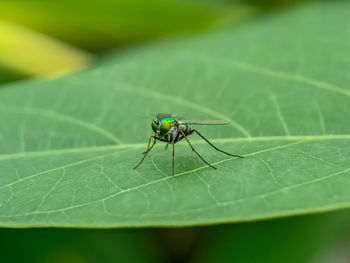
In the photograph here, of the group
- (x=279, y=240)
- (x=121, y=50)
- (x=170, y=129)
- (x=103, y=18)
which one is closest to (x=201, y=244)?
(x=279, y=240)

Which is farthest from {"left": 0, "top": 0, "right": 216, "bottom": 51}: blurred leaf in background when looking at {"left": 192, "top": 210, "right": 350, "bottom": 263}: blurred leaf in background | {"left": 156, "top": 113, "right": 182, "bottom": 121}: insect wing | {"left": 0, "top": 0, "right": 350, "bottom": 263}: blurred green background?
{"left": 192, "top": 210, "right": 350, "bottom": 263}: blurred leaf in background

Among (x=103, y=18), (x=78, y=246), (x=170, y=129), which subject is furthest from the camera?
(x=103, y=18)

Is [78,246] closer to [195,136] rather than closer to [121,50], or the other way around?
[195,136]

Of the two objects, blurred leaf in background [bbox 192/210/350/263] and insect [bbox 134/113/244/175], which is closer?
insect [bbox 134/113/244/175]

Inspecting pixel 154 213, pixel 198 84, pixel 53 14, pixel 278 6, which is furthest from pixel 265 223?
pixel 53 14

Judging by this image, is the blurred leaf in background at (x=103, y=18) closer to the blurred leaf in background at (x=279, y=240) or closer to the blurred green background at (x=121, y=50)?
the blurred green background at (x=121, y=50)

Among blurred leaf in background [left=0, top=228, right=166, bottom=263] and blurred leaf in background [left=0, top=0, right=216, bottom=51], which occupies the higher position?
blurred leaf in background [left=0, top=0, right=216, bottom=51]

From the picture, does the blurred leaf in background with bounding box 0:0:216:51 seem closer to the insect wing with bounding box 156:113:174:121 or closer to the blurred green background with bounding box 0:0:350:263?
the blurred green background with bounding box 0:0:350:263
